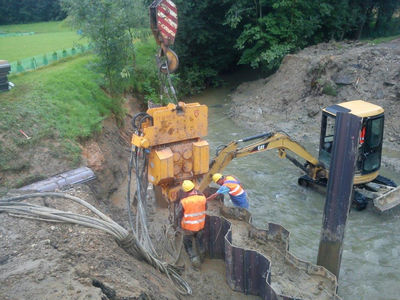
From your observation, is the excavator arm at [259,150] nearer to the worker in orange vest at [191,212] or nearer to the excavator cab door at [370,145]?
the excavator cab door at [370,145]

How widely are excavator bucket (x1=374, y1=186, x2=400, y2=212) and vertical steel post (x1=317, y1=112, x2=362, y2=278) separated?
3.00m

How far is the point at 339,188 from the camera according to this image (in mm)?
5938

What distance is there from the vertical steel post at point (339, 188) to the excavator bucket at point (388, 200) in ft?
9.85

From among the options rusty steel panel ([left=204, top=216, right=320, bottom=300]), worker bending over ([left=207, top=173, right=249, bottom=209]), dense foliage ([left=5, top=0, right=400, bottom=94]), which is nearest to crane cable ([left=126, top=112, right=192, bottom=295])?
rusty steel panel ([left=204, top=216, right=320, bottom=300])

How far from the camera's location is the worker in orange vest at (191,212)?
6750 mm

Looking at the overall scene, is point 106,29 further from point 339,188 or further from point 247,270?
point 339,188

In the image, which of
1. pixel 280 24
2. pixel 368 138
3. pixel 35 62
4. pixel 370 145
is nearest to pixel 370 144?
pixel 370 145

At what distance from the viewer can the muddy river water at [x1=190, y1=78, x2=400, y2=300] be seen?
24.2 feet

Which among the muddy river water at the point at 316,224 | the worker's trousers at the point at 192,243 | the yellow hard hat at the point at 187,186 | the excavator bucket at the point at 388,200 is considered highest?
the yellow hard hat at the point at 187,186

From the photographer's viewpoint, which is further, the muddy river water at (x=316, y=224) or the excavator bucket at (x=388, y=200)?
the excavator bucket at (x=388, y=200)

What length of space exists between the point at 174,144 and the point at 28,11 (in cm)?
5075

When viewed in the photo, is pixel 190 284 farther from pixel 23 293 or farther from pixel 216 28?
pixel 216 28

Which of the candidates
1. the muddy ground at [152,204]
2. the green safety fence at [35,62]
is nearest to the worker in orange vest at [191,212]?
the muddy ground at [152,204]

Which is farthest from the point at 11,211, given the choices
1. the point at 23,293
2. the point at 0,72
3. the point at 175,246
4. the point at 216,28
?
the point at 216,28
